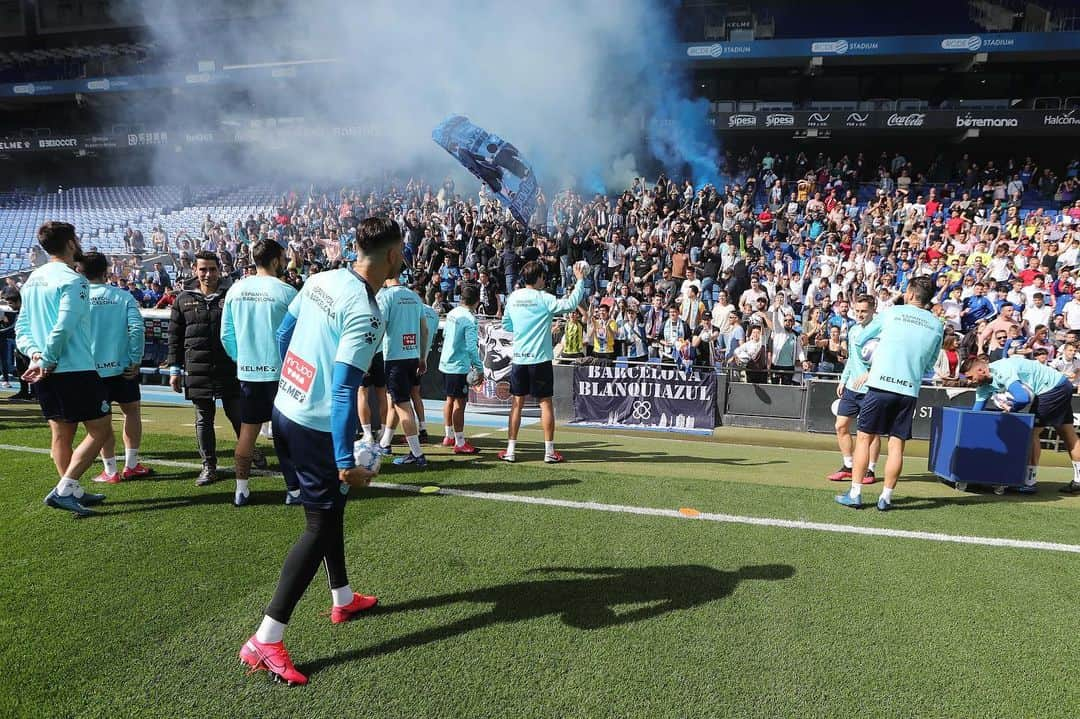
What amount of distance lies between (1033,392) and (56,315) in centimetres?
830

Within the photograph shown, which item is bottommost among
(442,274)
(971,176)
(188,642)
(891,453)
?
(188,642)

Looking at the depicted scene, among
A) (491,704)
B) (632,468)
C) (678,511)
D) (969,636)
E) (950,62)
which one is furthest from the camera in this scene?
(950,62)

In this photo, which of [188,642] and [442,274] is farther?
[442,274]

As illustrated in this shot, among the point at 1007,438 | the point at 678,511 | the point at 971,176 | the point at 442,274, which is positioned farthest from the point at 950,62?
the point at 678,511

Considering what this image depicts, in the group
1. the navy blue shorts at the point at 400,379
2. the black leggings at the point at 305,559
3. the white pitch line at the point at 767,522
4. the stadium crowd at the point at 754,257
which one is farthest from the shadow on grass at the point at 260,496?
the stadium crowd at the point at 754,257

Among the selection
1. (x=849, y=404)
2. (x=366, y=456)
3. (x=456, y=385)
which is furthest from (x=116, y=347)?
(x=849, y=404)

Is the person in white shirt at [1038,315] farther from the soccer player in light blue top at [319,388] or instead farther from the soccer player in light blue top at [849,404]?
the soccer player in light blue top at [319,388]

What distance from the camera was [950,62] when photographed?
2542cm

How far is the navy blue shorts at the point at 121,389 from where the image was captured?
18.7 feet

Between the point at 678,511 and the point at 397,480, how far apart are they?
2.44 metres

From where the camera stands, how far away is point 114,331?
18.4ft

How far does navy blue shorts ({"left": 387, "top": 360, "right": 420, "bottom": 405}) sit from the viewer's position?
21.4 feet

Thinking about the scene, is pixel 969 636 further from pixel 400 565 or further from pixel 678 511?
pixel 400 565

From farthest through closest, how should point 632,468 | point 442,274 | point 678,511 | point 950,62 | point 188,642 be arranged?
point 950,62, point 442,274, point 632,468, point 678,511, point 188,642
